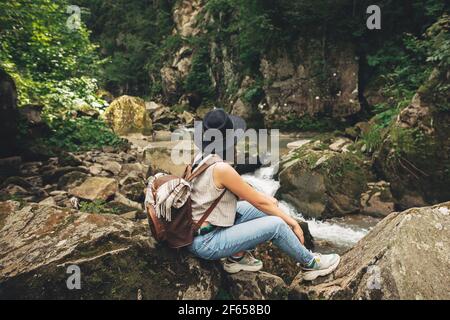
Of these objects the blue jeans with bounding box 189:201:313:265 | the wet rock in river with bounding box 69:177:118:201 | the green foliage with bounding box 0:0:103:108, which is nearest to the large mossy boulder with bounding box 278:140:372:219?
the wet rock in river with bounding box 69:177:118:201

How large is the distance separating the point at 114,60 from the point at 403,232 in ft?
104

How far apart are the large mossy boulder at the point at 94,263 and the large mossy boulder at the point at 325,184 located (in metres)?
5.77

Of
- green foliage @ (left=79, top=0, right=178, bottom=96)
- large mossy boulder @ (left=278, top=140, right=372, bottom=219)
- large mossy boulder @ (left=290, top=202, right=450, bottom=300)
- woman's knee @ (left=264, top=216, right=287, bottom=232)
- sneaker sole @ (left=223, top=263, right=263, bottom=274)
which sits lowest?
large mossy boulder @ (left=278, top=140, right=372, bottom=219)

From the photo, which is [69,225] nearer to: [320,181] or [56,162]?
[56,162]

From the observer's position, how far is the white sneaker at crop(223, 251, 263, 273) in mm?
3162

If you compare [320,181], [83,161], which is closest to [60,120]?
[83,161]

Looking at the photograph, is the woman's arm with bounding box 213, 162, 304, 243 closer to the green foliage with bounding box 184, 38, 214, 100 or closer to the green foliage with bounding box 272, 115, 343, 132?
the green foliage with bounding box 272, 115, 343, 132

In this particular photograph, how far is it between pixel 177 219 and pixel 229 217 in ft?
1.51

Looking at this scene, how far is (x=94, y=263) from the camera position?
9.30 ft

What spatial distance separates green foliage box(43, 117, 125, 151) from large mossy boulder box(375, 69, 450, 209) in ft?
28.0

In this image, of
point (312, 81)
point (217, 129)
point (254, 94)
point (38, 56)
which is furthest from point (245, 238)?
point (254, 94)

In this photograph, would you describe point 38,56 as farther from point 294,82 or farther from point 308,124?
point 308,124

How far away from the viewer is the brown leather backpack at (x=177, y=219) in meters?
2.71

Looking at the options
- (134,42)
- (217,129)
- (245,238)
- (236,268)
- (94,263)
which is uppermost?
(134,42)
